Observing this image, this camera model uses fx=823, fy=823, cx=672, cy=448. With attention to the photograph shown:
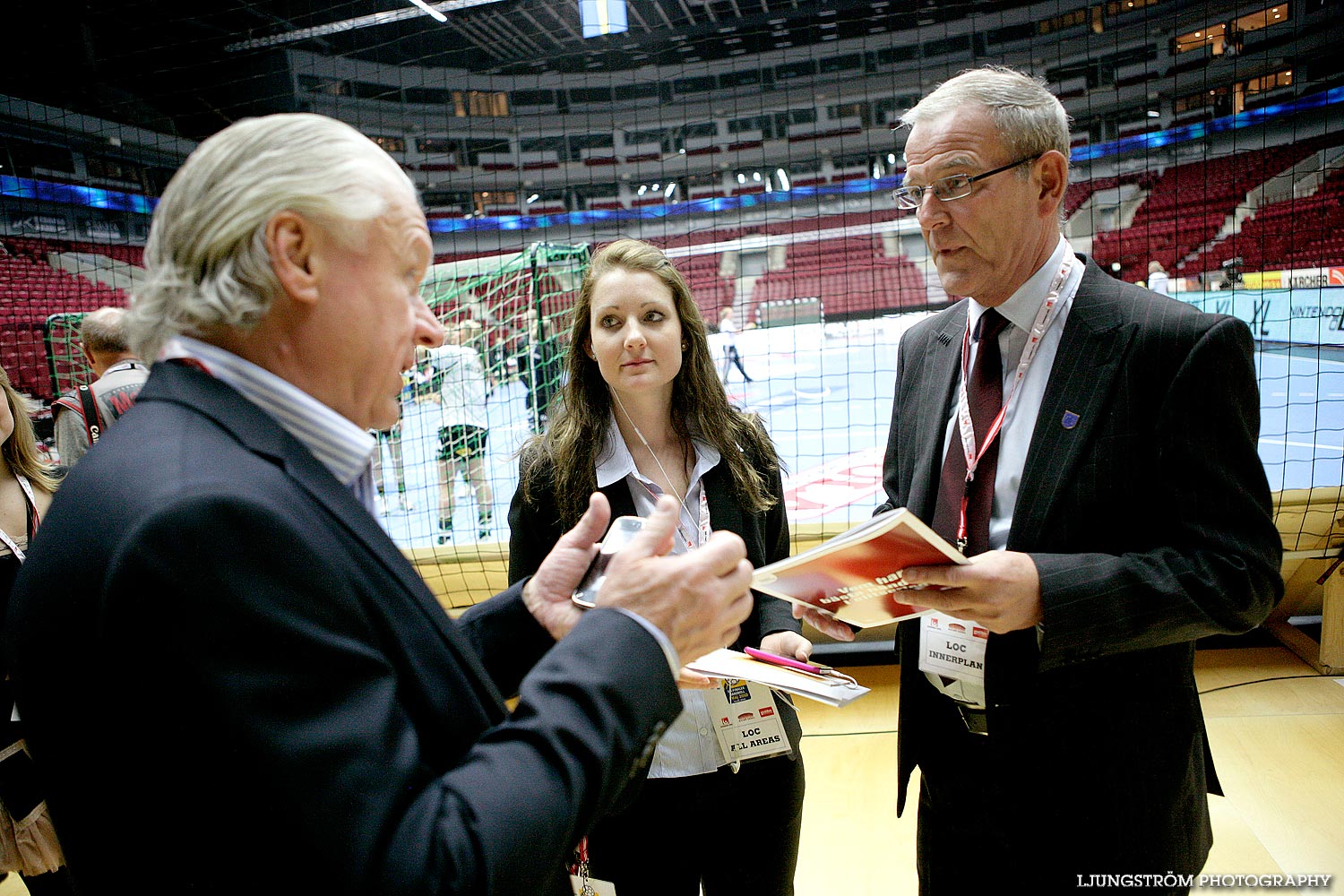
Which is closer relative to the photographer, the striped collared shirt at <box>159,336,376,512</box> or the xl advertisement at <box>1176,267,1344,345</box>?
the striped collared shirt at <box>159,336,376,512</box>

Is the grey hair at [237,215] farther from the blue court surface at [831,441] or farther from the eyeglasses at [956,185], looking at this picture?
the blue court surface at [831,441]

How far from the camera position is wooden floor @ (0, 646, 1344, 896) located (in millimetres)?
2449

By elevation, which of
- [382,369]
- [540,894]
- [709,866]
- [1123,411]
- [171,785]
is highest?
[382,369]

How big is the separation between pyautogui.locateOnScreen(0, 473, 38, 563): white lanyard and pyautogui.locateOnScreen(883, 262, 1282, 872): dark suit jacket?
241cm

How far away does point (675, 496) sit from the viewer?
190 cm

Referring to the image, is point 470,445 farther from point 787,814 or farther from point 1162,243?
point 1162,243

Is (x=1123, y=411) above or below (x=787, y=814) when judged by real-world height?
above

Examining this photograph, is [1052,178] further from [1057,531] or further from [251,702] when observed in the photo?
[251,702]

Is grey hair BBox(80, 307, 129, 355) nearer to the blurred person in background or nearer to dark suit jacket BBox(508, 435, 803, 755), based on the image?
the blurred person in background

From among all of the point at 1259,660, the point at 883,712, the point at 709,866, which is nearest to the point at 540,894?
the point at 709,866

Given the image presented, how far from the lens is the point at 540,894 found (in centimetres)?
75

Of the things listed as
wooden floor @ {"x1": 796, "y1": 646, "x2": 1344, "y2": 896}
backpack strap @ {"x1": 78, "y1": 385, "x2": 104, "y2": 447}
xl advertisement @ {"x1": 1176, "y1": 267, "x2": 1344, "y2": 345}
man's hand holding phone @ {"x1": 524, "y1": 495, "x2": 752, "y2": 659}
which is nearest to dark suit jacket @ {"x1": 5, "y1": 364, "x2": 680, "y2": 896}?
A: man's hand holding phone @ {"x1": 524, "y1": 495, "x2": 752, "y2": 659}

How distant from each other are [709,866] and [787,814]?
189 millimetres

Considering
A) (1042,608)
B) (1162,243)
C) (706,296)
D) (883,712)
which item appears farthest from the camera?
(706,296)
